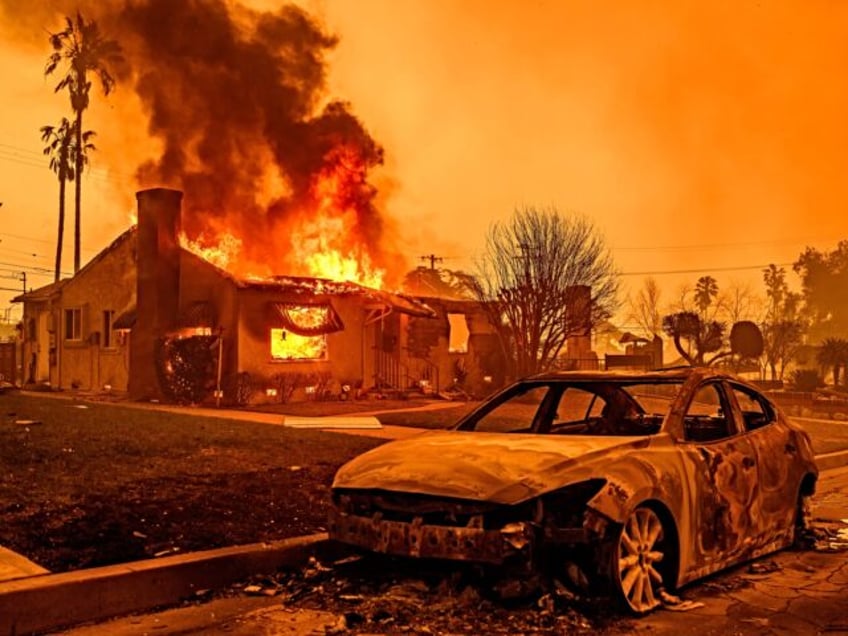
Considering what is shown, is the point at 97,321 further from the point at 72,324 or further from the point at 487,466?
the point at 487,466

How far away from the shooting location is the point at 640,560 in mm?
5055

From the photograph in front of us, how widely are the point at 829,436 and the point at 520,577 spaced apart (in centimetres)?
1352

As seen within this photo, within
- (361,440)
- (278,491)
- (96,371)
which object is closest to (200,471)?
(278,491)

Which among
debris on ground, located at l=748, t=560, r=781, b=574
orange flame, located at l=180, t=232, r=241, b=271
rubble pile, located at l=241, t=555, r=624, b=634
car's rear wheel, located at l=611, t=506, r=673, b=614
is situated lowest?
debris on ground, located at l=748, t=560, r=781, b=574

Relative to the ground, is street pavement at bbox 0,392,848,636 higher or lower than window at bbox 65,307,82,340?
lower

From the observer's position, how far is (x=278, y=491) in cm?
812

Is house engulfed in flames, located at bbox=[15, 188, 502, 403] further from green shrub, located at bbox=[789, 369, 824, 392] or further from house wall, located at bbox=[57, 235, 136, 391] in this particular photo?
green shrub, located at bbox=[789, 369, 824, 392]

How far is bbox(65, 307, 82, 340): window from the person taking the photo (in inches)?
1109

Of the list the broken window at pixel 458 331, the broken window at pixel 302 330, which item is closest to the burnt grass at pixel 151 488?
the broken window at pixel 302 330

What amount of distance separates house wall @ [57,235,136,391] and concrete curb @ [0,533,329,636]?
20899mm

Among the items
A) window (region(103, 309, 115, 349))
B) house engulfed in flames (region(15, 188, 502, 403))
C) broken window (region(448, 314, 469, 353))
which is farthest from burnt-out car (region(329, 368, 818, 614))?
broken window (region(448, 314, 469, 353))

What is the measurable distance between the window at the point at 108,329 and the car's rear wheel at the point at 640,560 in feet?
78.6

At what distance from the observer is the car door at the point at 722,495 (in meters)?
5.50

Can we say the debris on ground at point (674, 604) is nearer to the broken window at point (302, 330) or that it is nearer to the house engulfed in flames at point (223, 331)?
the house engulfed in flames at point (223, 331)
